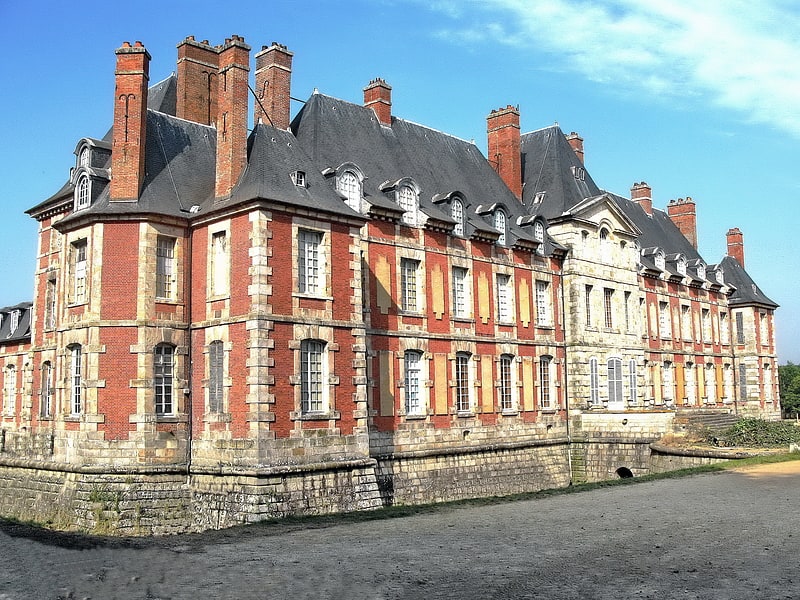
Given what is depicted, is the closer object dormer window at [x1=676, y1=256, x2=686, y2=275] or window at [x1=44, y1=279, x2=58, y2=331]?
window at [x1=44, y1=279, x2=58, y2=331]

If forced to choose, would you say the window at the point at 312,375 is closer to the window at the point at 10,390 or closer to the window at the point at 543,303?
the window at the point at 543,303

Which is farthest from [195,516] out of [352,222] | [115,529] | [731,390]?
[731,390]

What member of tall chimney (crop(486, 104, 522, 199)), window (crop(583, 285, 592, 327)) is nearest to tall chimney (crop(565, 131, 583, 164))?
tall chimney (crop(486, 104, 522, 199))

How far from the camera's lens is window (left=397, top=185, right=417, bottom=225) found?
25672 millimetres

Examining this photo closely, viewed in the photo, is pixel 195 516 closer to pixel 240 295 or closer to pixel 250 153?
pixel 240 295

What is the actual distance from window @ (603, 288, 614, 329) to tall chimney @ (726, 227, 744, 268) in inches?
747

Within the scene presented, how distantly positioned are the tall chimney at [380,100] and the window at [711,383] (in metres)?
A: 23.2

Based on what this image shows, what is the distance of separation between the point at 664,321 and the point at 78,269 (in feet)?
90.2

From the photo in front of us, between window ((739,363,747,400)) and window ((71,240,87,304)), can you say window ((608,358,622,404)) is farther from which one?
window ((71,240,87,304))

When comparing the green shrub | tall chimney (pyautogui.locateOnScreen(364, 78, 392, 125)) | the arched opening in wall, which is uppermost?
tall chimney (pyautogui.locateOnScreen(364, 78, 392, 125))

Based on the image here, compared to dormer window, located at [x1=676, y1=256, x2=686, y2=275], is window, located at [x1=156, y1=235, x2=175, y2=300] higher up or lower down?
lower down

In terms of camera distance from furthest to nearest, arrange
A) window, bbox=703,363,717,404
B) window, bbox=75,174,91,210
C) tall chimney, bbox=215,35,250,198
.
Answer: window, bbox=703,363,717,404, window, bbox=75,174,91,210, tall chimney, bbox=215,35,250,198

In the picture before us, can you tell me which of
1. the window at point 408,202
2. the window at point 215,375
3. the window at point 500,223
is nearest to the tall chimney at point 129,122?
the window at point 215,375

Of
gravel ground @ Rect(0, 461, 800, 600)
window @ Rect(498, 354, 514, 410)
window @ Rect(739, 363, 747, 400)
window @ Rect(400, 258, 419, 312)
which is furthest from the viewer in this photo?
window @ Rect(739, 363, 747, 400)
